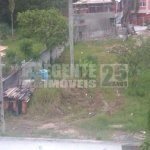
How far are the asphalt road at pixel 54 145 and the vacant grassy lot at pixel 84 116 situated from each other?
0.76 metres

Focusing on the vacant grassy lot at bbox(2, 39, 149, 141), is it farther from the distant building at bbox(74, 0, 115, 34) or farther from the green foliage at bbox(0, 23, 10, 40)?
the distant building at bbox(74, 0, 115, 34)

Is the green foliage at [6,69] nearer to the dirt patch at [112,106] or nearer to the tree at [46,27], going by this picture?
the tree at [46,27]

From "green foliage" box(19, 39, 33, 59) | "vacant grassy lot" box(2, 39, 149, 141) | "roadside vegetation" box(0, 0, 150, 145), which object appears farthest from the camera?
"green foliage" box(19, 39, 33, 59)

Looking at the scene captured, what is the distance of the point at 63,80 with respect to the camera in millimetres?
13789

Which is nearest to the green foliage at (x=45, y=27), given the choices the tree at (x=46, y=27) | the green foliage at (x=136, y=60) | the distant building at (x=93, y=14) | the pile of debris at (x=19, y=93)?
the tree at (x=46, y=27)

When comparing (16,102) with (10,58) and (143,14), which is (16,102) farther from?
(143,14)

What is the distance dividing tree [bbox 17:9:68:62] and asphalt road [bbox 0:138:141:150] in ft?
28.9

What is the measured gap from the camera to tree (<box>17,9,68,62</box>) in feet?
56.9

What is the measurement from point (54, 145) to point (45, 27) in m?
9.49

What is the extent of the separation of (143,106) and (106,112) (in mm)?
1294

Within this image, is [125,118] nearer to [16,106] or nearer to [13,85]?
[16,106]

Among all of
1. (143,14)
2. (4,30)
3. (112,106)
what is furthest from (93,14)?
(112,106)

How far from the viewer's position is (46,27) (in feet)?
57.1

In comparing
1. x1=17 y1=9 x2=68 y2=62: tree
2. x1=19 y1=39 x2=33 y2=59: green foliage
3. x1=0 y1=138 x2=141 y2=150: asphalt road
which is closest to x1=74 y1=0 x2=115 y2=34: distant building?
x1=17 y1=9 x2=68 y2=62: tree
